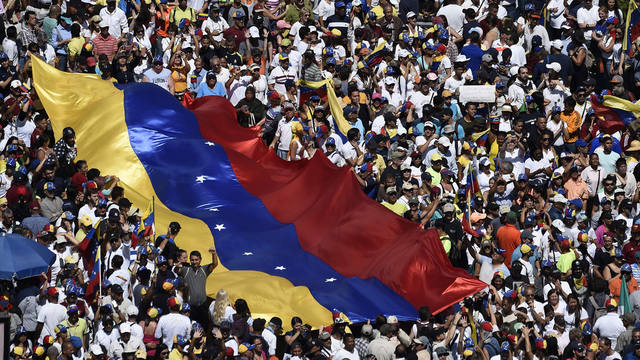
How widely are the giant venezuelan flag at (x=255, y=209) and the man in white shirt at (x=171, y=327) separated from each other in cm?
115

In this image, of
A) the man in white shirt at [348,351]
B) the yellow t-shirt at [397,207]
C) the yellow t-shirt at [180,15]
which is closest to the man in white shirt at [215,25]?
the yellow t-shirt at [180,15]

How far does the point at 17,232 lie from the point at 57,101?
15.2 ft

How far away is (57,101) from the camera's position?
3111 centimetres

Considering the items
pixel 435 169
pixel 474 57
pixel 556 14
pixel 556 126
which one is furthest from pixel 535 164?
pixel 556 14

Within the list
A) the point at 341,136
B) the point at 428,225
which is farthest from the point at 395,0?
the point at 428,225

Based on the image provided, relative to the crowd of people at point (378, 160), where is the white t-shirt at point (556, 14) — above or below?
above

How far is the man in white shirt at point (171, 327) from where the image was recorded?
25.4 meters

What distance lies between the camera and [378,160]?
30.7m

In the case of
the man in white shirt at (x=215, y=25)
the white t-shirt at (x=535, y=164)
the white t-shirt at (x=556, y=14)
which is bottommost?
the white t-shirt at (x=535, y=164)

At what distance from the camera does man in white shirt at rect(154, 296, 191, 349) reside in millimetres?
25359

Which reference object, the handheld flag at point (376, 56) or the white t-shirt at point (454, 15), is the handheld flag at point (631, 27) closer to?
the white t-shirt at point (454, 15)

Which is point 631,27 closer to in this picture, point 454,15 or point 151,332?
point 454,15

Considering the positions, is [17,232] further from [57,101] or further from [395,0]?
[395,0]

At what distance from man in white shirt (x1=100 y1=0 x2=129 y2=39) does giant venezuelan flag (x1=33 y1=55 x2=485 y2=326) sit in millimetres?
1893
